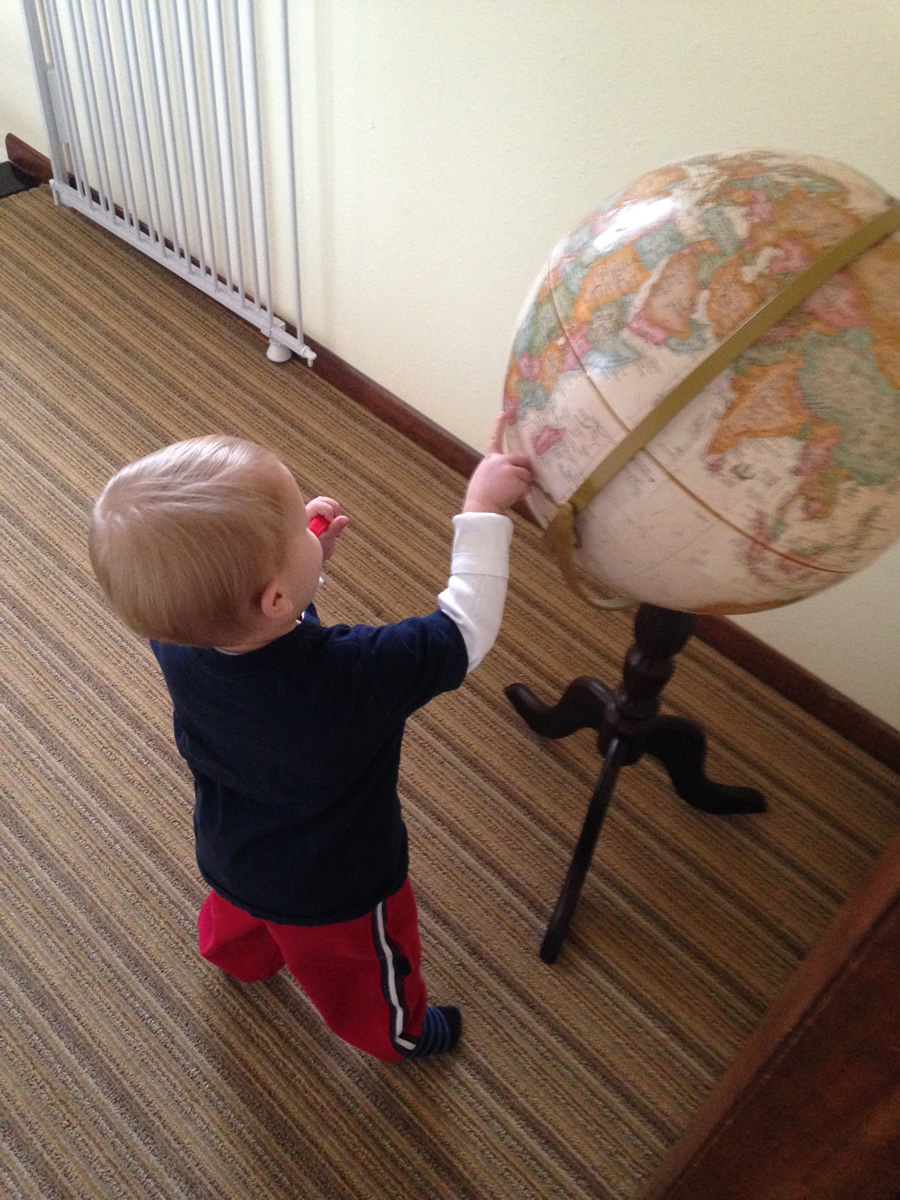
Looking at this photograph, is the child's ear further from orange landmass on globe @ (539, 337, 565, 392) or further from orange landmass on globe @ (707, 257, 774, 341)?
orange landmass on globe @ (707, 257, 774, 341)

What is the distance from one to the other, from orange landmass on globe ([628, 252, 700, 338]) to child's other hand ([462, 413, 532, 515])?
0.20m

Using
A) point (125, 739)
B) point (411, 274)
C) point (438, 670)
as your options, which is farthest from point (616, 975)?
point (411, 274)

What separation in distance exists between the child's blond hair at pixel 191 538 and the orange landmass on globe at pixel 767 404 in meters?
0.40

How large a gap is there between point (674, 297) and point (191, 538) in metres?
0.45

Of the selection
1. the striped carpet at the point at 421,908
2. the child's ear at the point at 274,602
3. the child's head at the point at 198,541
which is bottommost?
the striped carpet at the point at 421,908

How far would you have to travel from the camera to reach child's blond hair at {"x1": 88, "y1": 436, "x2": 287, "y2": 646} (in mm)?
740

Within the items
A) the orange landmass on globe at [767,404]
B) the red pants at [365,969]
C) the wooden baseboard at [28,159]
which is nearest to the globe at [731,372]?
the orange landmass on globe at [767,404]

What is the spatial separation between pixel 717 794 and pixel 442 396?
1.07 metres

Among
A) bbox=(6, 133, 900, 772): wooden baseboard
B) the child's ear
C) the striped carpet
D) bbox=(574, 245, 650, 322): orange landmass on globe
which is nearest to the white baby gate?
bbox=(6, 133, 900, 772): wooden baseboard

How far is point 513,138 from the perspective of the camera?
157 cm

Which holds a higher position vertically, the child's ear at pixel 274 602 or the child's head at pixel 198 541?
the child's head at pixel 198 541

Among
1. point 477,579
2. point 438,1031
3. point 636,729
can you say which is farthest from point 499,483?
point 438,1031

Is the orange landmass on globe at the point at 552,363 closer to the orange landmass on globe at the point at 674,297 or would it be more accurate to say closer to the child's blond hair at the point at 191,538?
the orange landmass on globe at the point at 674,297

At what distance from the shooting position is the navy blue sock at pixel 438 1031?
3.94 feet
